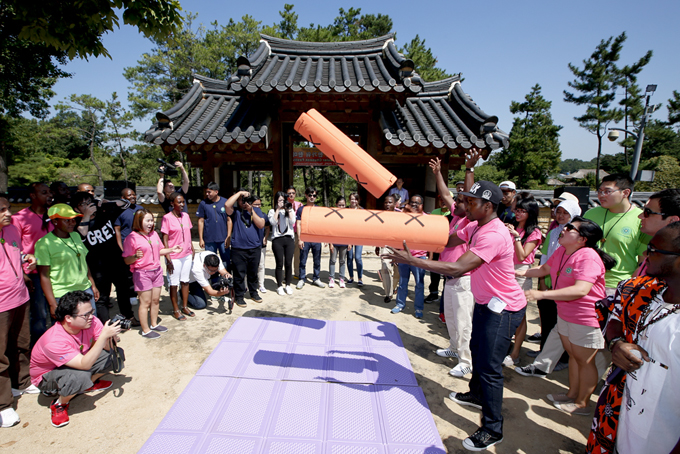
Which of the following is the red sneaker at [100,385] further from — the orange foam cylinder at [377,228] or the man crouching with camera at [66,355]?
the orange foam cylinder at [377,228]

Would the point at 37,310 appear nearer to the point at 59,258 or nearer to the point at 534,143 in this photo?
the point at 59,258

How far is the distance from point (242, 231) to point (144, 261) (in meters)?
1.52

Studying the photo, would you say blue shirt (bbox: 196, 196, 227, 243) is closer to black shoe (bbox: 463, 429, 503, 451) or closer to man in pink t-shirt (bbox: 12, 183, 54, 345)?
man in pink t-shirt (bbox: 12, 183, 54, 345)

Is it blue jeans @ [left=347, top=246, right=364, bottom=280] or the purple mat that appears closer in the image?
the purple mat

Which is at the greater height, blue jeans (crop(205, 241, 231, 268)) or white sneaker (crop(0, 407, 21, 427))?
blue jeans (crop(205, 241, 231, 268))

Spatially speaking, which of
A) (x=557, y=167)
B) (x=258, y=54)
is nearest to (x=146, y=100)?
(x=258, y=54)

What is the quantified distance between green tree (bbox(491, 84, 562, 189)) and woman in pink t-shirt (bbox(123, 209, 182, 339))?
31.0 m

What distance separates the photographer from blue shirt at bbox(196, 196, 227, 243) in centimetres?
546

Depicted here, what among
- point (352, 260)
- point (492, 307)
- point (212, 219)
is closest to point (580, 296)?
point (492, 307)

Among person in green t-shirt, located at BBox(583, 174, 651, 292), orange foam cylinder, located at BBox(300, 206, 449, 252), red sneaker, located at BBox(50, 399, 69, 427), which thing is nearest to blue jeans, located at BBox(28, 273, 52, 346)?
red sneaker, located at BBox(50, 399, 69, 427)

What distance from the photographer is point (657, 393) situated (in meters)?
1.58

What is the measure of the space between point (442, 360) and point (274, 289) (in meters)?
3.48

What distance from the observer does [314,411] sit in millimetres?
2908

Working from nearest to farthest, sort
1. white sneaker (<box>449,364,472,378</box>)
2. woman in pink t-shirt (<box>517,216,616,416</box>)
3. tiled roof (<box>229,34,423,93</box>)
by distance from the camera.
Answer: woman in pink t-shirt (<box>517,216,616,416</box>) → white sneaker (<box>449,364,472,378</box>) → tiled roof (<box>229,34,423,93</box>)
